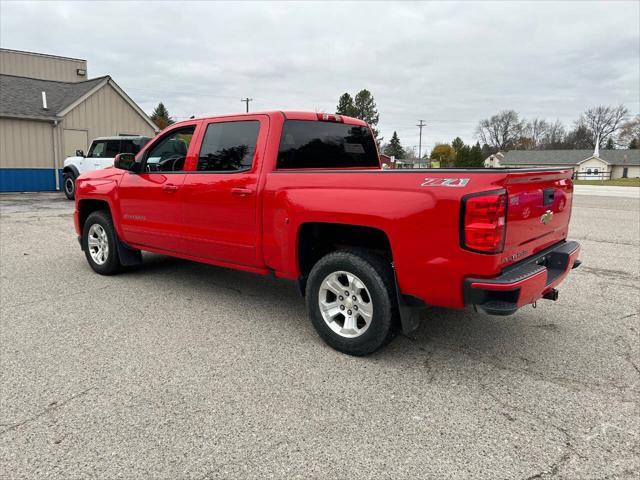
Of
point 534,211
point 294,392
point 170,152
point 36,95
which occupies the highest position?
point 36,95

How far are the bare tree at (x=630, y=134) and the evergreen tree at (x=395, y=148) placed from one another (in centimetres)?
4030

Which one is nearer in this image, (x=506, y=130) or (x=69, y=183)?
(x=69, y=183)

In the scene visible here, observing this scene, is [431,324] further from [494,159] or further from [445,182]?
[494,159]

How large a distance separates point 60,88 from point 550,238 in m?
24.4

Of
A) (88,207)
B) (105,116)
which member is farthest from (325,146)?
(105,116)

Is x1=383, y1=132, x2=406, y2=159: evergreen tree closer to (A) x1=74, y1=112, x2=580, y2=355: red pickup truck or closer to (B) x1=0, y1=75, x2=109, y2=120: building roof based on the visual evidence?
(B) x1=0, y1=75, x2=109, y2=120: building roof

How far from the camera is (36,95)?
68.5ft

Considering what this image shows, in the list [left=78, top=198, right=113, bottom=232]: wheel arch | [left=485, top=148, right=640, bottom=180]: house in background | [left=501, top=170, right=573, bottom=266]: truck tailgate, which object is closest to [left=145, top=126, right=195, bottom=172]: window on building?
[left=78, top=198, right=113, bottom=232]: wheel arch

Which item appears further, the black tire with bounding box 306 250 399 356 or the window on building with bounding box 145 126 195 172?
the window on building with bounding box 145 126 195 172

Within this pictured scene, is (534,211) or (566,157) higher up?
(566,157)

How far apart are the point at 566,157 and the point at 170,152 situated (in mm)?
89590

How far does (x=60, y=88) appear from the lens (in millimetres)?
22562

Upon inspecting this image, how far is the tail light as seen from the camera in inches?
113

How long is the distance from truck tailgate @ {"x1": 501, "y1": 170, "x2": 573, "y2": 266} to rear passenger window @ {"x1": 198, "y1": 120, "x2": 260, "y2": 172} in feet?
7.49
